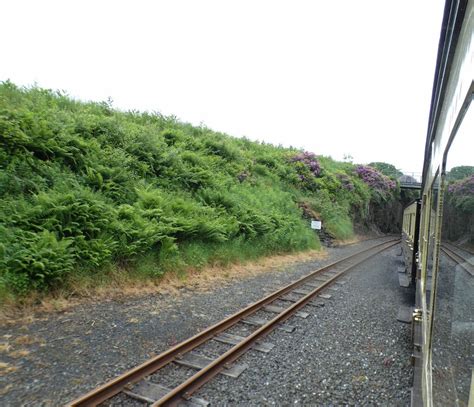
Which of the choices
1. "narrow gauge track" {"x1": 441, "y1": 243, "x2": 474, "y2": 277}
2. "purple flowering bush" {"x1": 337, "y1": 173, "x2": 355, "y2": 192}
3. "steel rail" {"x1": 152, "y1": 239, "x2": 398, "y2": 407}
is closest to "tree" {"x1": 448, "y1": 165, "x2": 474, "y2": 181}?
"narrow gauge track" {"x1": 441, "y1": 243, "x2": 474, "y2": 277}

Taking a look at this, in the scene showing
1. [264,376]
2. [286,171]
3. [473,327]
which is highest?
[286,171]

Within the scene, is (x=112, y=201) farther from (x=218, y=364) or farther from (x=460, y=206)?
(x=460, y=206)

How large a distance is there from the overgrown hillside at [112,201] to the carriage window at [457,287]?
603 cm

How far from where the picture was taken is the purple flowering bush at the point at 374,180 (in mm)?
32812

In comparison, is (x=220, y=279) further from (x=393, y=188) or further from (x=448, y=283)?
(x=393, y=188)

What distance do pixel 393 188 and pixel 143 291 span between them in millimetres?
33851

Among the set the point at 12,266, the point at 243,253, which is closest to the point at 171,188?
the point at 243,253

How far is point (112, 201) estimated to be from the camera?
29.5ft

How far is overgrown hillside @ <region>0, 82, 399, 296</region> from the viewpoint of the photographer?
666 centimetres

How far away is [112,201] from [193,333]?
14.9ft

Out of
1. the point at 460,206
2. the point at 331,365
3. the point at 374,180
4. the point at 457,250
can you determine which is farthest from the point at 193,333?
the point at 374,180

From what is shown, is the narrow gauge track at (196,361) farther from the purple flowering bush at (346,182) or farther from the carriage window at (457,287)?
the purple flowering bush at (346,182)

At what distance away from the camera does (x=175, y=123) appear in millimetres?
18516

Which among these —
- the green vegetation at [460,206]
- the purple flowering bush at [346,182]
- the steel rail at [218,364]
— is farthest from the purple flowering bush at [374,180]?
the green vegetation at [460,206]
